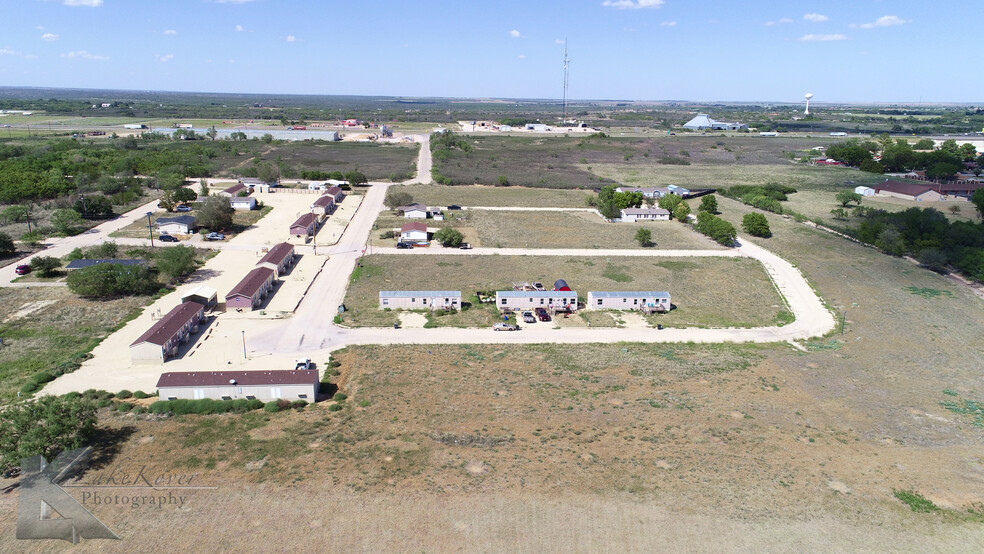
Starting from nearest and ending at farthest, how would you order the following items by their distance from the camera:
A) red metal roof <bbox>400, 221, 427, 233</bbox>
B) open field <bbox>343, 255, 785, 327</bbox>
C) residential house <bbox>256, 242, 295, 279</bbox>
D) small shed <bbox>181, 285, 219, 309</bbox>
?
1. small shed <bbox>181, 285, 219, 309</bbox>
2. open field <bbox>343, 255, 785, 327</bbox>
3. residential house <bbox>256, 242, 295, 279</bbox>
4. red metal roof <bbox>400, 221, 427, 233</bbox>

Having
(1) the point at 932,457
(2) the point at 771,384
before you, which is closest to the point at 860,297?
(2) the point at 771,384

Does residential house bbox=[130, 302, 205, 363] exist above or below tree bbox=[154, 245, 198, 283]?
below

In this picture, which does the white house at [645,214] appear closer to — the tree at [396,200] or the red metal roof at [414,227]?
the red metal roof at [414,227]

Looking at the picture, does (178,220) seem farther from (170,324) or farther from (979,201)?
(979,201)

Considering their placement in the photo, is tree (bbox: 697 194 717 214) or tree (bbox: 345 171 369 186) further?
tree (bbox: 345 171 369 186)

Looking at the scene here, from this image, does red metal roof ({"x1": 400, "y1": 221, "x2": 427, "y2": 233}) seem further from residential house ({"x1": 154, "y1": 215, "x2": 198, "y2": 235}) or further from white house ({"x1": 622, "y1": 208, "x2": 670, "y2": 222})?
white house ({"x1": 622, "y1": 208, "x2": 670, "y2": 222})

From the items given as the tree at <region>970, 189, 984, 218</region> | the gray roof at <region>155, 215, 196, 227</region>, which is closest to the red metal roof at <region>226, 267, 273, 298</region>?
the gray roof at <region>155, 215, 196, 227</region>
